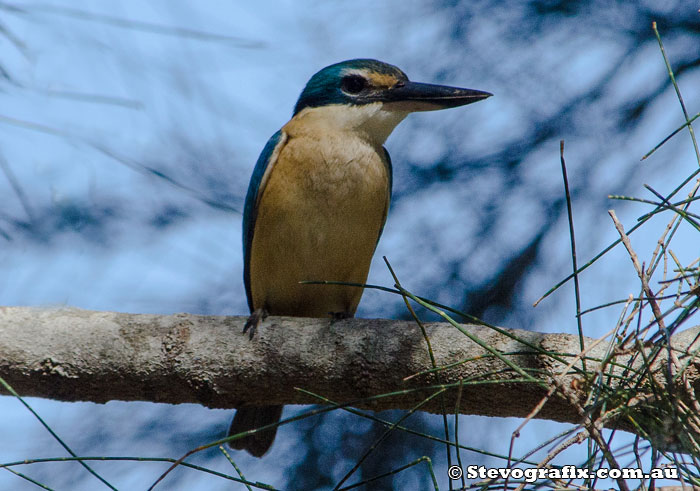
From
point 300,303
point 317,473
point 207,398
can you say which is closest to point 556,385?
point 207,398

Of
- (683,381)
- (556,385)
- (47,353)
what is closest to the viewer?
(556,385)

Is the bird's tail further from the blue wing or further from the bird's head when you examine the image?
the bird's head

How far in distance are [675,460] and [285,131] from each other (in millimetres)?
2930

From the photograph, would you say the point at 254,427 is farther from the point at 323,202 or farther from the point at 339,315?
the point at 323,202


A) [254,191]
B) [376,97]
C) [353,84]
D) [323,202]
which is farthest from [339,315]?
[353,84]

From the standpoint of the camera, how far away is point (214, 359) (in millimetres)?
2828

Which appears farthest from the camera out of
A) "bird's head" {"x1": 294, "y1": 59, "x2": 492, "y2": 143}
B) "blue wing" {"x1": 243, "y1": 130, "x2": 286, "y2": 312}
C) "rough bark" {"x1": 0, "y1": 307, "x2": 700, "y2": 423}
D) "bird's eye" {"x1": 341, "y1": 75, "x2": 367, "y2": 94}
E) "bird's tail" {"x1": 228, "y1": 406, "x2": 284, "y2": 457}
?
"bird's eye" {"x1": 341, "y1": 75, "x2": 367, "y2": 94}

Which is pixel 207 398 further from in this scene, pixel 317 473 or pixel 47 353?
pixel 317 473

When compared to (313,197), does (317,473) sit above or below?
below

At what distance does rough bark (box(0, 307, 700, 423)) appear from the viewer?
9.02 feet

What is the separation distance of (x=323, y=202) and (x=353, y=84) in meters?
0.84

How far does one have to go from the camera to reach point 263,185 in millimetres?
3840

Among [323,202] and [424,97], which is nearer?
[323,202]

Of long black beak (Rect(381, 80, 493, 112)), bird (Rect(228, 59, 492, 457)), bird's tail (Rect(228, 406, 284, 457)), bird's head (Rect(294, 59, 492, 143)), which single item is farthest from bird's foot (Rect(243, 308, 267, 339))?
long black beak (Rect(381, 80, 493, 112))
